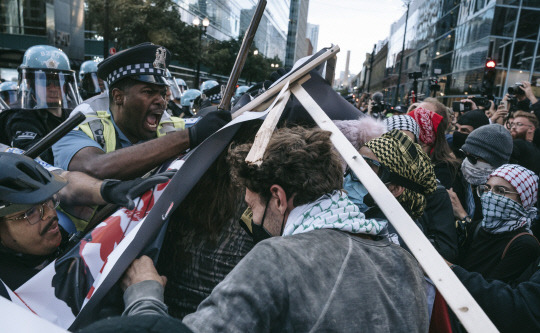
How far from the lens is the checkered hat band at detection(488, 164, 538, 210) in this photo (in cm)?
255

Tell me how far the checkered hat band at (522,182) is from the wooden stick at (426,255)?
69.9 inches

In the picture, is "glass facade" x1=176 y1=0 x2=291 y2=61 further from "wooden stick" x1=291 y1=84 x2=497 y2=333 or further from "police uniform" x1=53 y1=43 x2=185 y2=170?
"wooden stick" x1=291 y1=84 x2=497 y2=333

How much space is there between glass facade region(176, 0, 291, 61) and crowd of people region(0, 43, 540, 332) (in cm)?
3273

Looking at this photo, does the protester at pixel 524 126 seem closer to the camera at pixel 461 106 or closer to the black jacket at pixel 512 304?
the camera at pixel 461 106

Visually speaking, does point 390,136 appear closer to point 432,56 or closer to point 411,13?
point 432,56

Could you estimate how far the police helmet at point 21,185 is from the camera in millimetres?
1669

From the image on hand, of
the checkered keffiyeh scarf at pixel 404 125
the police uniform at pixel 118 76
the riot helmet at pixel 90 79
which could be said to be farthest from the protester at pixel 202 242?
the riot helmet at pixel 90 79

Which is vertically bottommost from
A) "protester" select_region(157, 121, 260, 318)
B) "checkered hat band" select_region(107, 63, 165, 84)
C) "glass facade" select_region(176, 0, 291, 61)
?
"protester" select_region(157, 121, 260, 318)

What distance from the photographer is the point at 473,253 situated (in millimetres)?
2635

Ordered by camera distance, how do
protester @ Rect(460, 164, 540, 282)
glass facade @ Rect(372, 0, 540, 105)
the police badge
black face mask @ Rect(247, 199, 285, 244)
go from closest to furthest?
black face mask @ Rect(247, 199, 285, 244), protester @ Rect(460, 164, 540, 282), the police badge, glass facade @ Rect(372, 0, 540, 105)

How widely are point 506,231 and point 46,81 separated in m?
4.98

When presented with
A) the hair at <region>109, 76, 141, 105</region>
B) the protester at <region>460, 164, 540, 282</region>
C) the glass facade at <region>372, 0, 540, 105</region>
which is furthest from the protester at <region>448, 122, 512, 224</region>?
the glass facade at <region>372, 0, 540, 105</region>

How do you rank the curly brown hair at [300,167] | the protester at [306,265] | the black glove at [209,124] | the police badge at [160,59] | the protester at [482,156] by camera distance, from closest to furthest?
the protester at [306,265] → the curly brown hair at [300,167] → the black glove at [209,124] → the police badge at [160,59] → the protester at [482,156]

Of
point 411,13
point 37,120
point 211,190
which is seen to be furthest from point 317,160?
point 411,13
